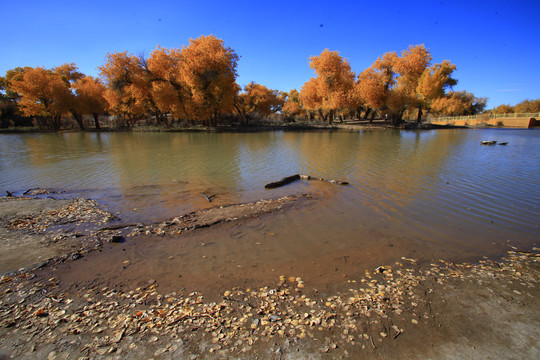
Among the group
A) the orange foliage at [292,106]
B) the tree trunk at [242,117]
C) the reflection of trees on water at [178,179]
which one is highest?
the orange foliage at [292,106]

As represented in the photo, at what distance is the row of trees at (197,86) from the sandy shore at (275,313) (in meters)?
37.3

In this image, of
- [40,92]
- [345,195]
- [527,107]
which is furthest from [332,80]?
[527,107]

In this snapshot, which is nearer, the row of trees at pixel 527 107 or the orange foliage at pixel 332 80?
the orange foliage at pixel 332 80

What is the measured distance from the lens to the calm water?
499 cm

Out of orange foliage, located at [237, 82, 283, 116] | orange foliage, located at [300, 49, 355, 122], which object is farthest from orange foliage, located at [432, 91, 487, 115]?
orange foliage, located at [237, 82, 283, 116]

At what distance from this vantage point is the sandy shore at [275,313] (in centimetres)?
254

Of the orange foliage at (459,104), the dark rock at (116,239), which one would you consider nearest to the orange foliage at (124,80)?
the dark rock at (116,239)

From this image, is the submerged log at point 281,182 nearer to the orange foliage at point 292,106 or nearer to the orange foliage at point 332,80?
the orange foliage at point 332,80

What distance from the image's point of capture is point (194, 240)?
5082 mm

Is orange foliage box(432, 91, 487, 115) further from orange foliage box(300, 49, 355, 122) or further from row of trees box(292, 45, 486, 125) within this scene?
orange foliage box(300, 49, 355, 122)

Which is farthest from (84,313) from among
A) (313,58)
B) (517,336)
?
(313,58)

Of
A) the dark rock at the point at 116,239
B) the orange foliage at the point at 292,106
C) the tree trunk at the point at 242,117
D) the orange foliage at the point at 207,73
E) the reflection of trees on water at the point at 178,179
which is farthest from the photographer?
the orange foliage at the point at 292,106

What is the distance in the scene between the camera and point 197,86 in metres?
37.1

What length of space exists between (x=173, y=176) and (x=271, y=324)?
30.6ft
